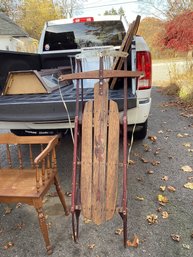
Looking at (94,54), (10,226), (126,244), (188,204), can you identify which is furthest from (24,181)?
(188,204)

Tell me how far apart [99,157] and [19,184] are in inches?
28.0

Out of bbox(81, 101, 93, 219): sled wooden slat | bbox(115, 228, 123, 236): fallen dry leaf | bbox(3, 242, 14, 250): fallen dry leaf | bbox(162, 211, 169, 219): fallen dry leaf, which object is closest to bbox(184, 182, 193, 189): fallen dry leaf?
bbox(162, 211, 169, 219): fallen dry leaf

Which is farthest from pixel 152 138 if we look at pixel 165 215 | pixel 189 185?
pixel 165 215

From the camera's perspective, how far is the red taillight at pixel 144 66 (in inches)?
123

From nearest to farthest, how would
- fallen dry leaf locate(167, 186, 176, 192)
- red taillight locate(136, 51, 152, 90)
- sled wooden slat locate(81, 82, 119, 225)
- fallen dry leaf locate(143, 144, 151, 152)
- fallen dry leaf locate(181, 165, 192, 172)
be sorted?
sled wooden slat locate(81, 82, 119, 225)
fallen dry leaf locate(167, 186, 176, 192)
red taillight locate(136, 51, 152, 90)
fallen dry leaf locate(181, 165, 192, 172)
fallen dry leaf locate(143, 144, 151, 152)

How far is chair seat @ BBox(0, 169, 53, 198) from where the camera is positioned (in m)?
2.23

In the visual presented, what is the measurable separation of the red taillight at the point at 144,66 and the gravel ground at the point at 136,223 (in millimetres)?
1032

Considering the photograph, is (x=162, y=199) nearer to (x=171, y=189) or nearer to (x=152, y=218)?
(x=171, y=189)

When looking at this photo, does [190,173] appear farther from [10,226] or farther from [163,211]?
[10,226]

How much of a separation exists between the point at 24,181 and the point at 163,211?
1.27 m

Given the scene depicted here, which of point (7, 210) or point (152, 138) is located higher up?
point (152, 138)

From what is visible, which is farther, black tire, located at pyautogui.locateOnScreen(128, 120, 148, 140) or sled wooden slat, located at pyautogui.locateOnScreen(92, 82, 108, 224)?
black tire, located at pyautogui.locateOnScreen(128, 120, 148, 140)

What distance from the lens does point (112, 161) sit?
2326 mm

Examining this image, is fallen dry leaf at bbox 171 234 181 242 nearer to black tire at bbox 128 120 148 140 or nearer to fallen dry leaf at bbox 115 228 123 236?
fallen dry leaf at bbox 115 228 123 236
